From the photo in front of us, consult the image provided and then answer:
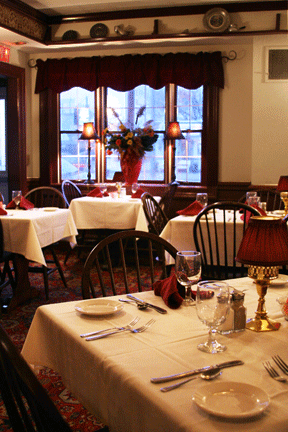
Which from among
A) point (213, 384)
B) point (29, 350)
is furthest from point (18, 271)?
point (213, 384)

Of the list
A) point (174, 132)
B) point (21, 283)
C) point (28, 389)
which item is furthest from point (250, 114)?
point (28, 389)

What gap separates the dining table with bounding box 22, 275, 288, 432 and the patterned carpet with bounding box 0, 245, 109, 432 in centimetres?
84

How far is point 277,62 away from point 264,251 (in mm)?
4903

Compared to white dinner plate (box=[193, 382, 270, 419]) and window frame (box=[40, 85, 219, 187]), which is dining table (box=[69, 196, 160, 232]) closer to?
window frame (box=[40, 85, 219, 187])

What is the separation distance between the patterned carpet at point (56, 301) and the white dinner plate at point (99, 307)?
0.92 m

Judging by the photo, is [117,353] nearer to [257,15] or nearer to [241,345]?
[241,345]

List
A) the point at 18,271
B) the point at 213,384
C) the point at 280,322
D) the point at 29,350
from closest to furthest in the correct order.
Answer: the point at 213,384 < the point at 280,322 < the point at 29,350 < the point at 18,271

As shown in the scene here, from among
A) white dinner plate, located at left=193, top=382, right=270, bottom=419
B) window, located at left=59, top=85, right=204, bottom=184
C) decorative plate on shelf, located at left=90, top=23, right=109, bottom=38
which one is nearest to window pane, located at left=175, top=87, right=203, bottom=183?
window, located at left=59, top=85, right=204, bottom=184

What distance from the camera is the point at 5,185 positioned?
26.1 feet

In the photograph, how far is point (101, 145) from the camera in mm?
6621

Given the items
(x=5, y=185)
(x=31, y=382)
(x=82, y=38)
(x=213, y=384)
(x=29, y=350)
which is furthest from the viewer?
(x=5, y=185)

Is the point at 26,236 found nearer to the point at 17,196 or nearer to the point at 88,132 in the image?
the point at 17,196

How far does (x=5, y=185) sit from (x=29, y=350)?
6792 millimetres

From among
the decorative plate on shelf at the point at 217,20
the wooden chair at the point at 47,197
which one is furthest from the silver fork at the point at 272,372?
the decorative plate on shelf at the point at 217,20
